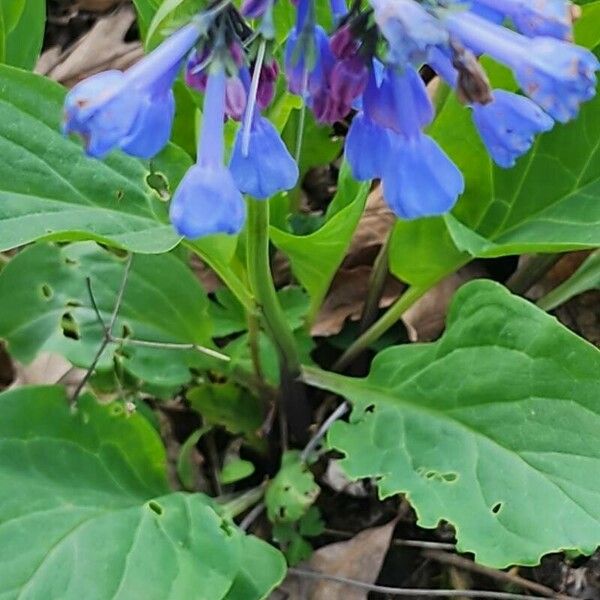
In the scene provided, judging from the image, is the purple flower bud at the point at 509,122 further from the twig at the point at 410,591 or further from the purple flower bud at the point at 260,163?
the twig at the point at 410,591

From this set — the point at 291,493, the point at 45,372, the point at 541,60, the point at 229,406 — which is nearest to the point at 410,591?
the point at 291,493

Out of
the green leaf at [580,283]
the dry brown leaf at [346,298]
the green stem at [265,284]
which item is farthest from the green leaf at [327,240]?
the green leaf at [580,283]

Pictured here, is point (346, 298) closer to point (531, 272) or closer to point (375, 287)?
point (375, 287)

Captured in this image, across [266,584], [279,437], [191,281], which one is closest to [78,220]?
[191,281]

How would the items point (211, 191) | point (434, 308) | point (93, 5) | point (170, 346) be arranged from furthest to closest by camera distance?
point (93, 5) < point (434, 308) < point (170, 346) < point (211, 191)

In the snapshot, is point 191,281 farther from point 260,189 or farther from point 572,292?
point 260,189
